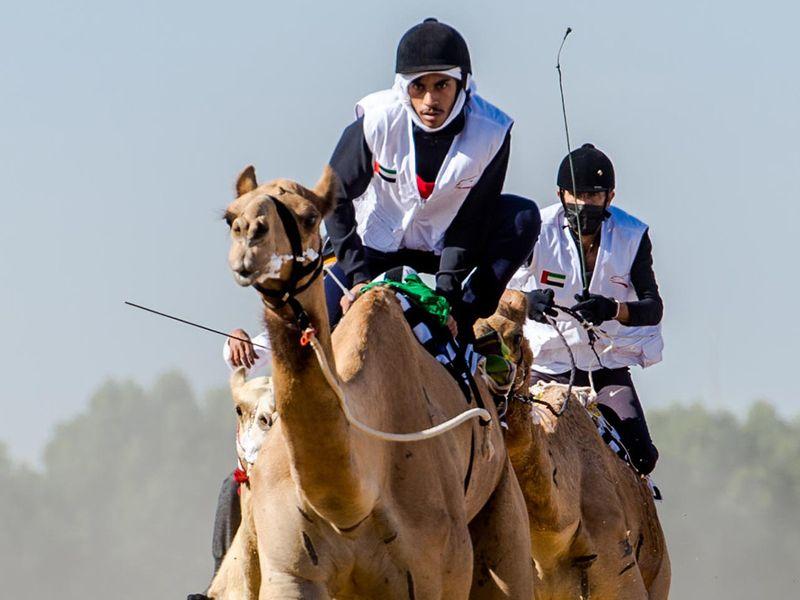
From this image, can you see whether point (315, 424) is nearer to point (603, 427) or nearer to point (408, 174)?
point (408, 174)

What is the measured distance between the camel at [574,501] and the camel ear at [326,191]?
3.88 metres

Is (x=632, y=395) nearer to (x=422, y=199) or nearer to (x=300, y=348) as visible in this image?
(x=422, y=199)

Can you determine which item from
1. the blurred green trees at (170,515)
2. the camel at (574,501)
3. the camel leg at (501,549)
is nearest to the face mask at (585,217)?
the camel at (574,501)

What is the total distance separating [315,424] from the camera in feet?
27.3

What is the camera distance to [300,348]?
8156mm

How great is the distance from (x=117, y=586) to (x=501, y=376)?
20846 mm

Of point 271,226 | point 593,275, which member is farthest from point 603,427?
point 271,226

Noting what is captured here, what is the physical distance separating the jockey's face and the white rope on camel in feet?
5.85

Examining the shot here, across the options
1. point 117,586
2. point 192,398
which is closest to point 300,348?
point 117,586

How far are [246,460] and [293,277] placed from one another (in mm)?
3184

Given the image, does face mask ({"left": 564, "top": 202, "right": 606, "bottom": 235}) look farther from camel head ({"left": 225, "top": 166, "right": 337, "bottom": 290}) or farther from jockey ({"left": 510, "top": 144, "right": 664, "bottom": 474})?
camel head ({"left": 225, "top": 166, "right": 337, "bottom": 290})

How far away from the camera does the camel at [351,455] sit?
806cm

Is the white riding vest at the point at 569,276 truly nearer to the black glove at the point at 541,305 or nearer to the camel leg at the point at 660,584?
the black glove at the point at 541,305

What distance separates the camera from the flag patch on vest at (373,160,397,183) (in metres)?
10.8
